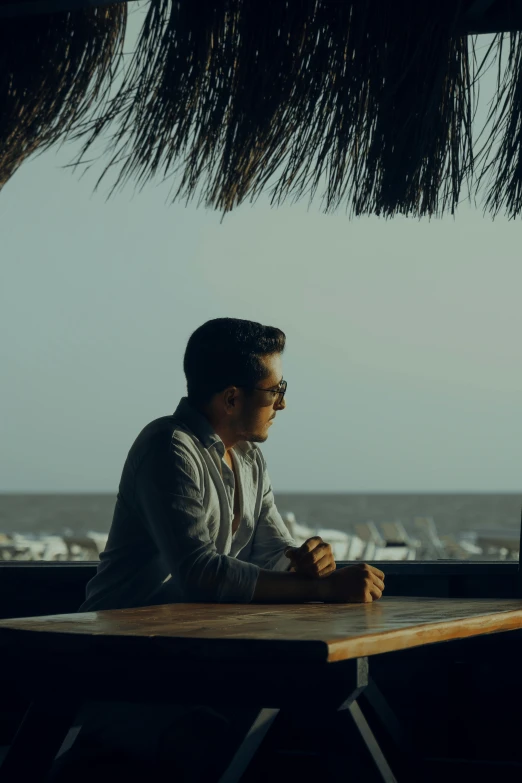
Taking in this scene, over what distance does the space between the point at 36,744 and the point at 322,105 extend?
64.7 inches

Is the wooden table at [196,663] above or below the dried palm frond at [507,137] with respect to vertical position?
below

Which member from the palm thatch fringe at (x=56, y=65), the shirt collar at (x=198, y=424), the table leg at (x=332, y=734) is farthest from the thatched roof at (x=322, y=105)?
the table leg at (x=332, y=734)

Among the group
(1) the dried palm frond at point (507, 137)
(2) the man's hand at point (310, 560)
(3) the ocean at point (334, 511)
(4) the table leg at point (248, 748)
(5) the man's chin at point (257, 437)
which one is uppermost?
(1) the dried palm frond at point (507, 137)

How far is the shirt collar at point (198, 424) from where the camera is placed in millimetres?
2500

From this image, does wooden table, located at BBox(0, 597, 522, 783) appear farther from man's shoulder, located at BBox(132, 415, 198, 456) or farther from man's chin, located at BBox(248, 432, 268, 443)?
man's chin, located at BBox(248, 432, 268, 443)

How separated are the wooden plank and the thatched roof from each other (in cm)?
110

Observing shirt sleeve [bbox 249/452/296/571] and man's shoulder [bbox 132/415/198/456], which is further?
shirt sleeve [bbox 249/452/296/571]

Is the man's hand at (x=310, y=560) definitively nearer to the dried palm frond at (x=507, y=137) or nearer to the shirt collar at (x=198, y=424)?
the shirt collar at (x=198, y=424)

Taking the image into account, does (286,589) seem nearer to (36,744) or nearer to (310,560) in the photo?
(310,560)

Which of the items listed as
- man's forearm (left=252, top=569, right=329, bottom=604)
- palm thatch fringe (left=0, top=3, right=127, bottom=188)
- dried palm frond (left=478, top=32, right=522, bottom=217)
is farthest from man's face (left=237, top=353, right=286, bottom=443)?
palm thatch fringe (left=0, top=3, right=127, bottom=188)

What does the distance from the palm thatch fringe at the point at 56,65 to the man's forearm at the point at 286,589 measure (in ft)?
4.63

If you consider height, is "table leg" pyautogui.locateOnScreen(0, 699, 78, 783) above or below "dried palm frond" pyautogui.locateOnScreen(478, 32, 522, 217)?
below

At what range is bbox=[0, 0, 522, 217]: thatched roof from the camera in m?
2.52

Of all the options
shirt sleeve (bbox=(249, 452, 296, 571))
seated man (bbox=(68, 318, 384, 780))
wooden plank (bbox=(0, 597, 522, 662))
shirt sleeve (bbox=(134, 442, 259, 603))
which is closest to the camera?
wooden plank (bbox=(0, 597, 522, 662))
